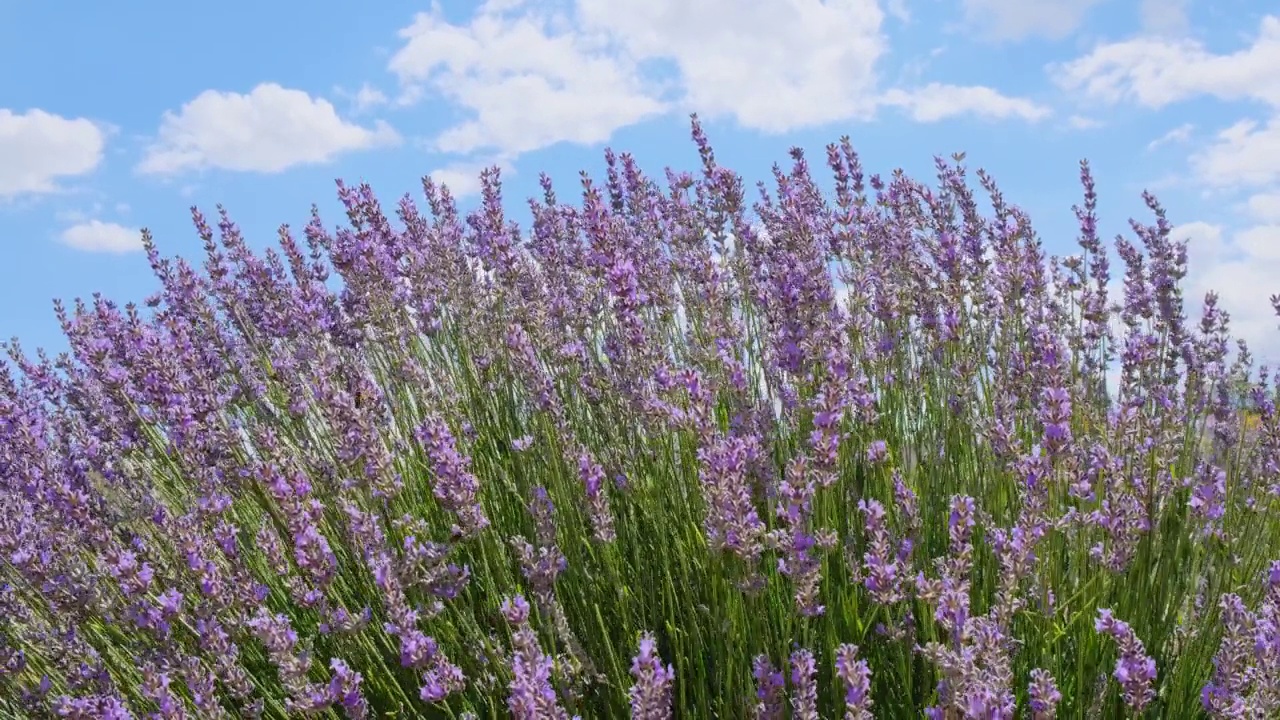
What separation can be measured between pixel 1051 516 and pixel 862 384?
68 cm

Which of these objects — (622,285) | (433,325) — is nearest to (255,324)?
(433,325)

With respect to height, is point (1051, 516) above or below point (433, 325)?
below

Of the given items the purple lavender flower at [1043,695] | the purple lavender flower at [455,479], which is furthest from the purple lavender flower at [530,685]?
the purple lavender flower at [1043,695]

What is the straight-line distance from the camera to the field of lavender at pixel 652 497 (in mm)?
2172

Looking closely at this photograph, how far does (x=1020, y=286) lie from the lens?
3260 millimetres

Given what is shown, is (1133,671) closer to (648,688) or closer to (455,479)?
(648,688)

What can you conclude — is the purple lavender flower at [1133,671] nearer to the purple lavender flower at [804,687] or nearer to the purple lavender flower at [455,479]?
the purple lavender flower at [804,687]

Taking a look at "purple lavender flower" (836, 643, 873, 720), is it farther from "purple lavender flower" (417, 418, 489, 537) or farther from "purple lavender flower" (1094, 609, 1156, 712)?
"purple lavender flower" (417, 418, 489, 537)

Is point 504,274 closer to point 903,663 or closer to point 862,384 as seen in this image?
point 862,384

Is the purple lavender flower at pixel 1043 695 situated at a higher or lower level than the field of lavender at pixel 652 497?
lower

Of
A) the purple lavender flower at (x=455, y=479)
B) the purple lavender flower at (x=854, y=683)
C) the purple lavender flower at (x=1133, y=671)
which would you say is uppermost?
the purple lavender flower at (x=455, y=479)

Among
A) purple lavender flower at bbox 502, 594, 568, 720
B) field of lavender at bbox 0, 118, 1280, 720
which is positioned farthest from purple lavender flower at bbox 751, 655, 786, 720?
purple lavender flower at bbox 502, 594, 568, 720

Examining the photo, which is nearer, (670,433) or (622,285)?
(622,285)

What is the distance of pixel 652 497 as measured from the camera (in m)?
3.02
